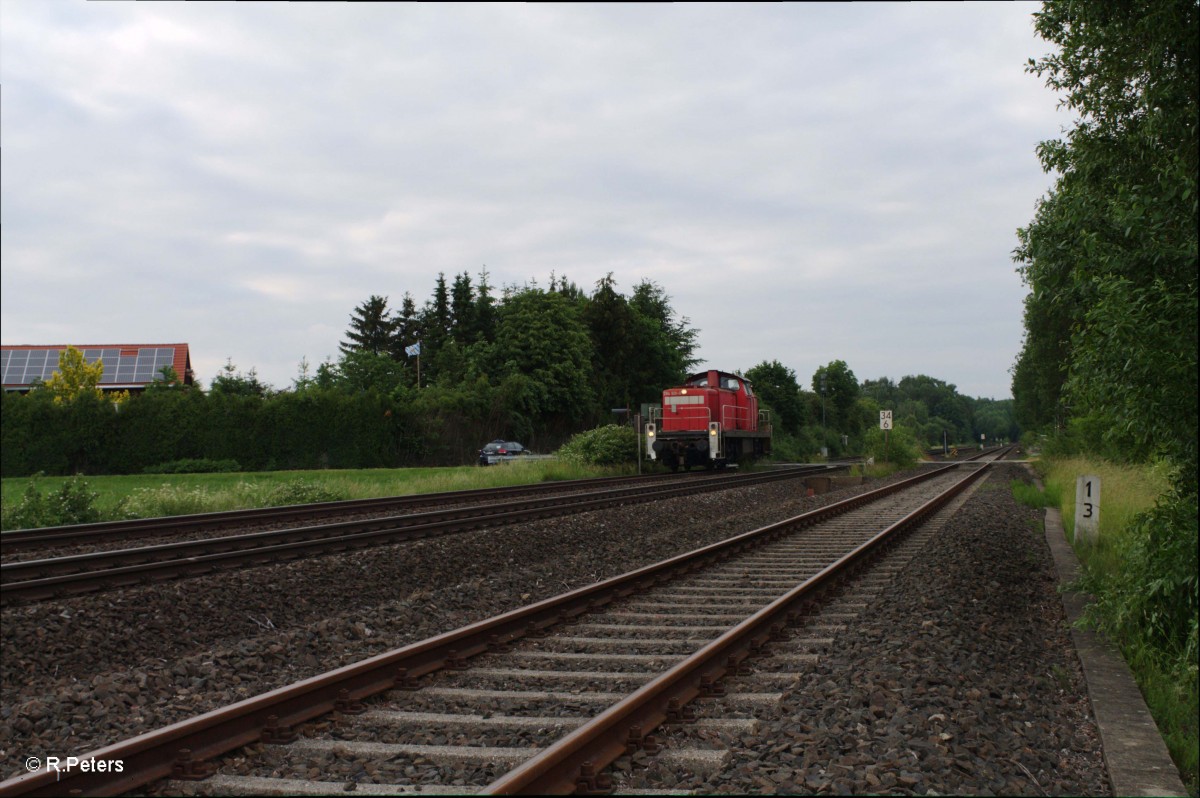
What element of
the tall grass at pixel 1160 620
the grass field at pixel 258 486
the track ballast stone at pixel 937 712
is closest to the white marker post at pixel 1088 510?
the track ballast stone at pixel 937 712

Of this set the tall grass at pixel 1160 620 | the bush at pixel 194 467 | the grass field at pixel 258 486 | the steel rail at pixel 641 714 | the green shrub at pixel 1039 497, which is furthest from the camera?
the bush at pixel 194 467

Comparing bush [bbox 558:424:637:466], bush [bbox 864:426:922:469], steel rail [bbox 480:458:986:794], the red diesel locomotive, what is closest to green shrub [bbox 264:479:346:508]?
bush [bbox 558:424:637:466]

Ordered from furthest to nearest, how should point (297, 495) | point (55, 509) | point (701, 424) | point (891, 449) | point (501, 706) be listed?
point (891, 449), point (701, 424), point (297, 495), point (55, 509), point (501, 706)

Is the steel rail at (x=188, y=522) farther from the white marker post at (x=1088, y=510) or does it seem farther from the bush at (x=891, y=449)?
the bush at (x=891, y=449)

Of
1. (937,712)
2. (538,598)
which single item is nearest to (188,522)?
(538,598)

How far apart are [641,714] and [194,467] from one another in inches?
1376

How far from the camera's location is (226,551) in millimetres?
11945

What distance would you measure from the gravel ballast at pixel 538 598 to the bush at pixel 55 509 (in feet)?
27.9

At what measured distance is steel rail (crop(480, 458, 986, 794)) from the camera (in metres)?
4.01

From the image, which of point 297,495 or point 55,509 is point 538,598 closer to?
point 55,509

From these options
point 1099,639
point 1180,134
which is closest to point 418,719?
point 1099,639

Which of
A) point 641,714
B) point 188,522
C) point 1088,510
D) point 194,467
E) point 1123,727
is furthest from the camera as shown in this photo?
point 194,467

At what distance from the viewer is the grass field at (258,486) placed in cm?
1872

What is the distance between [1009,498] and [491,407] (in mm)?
29276
